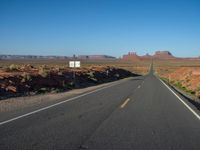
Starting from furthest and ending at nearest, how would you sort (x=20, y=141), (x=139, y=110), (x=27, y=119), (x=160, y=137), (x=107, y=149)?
(x=139, y=110) → (x=27, y=119) → (x=160, y=137) → (x=20, y=141) → (x=107, y=149)

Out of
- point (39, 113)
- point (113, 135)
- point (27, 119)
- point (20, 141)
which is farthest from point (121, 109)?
point (20, 141)

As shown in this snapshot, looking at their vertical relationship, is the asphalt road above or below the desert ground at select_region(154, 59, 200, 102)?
above

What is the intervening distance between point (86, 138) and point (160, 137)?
6.15ft

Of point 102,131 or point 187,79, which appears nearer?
point 102,131

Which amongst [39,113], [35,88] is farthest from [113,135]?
[35,88]

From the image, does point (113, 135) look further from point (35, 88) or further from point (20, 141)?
point (35, 88)

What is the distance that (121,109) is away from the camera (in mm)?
13234

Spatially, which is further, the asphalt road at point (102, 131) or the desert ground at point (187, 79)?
the desert ground at point (187, 79)

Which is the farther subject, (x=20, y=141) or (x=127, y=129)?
(x=127, y=129)

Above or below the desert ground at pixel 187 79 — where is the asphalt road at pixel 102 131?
above

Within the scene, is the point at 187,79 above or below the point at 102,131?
below

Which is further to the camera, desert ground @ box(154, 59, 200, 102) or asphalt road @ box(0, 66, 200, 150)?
desert ground @ box(154, 59, 200, 102)

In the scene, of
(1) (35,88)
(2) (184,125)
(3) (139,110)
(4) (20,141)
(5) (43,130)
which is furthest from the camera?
(1) (35,88)

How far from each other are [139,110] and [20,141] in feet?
21.7
